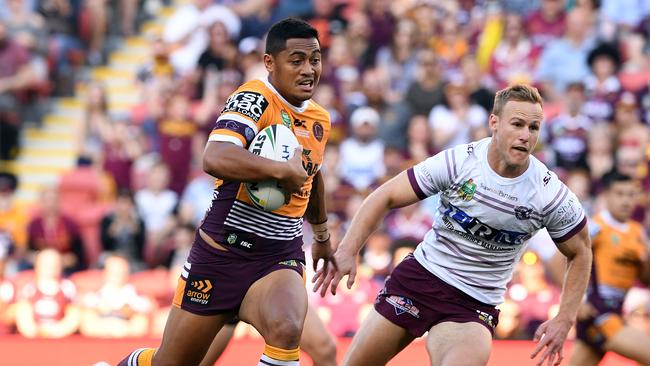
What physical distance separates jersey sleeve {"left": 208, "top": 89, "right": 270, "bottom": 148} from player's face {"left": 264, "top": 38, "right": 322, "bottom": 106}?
0.18 meters

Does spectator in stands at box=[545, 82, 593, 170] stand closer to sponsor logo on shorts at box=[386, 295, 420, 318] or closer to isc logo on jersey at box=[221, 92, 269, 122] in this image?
sponsor logo on shorts at box=[386, 295, 420, 318]

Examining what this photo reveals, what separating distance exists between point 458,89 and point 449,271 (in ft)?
23.3

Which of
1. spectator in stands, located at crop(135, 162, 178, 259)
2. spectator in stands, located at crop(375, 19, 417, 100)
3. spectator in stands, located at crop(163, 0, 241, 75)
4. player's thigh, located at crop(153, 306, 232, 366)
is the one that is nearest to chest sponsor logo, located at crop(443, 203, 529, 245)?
player's thigh, located at crop(153, 306, 232, 366)

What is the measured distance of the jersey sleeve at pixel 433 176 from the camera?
6910 millimetres

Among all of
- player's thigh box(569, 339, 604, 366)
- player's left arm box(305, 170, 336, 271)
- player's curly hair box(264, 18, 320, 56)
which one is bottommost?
player's thigh box(569, 339, 604, 366)

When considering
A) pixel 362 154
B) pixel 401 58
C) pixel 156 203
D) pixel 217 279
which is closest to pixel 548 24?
pixel 401 58

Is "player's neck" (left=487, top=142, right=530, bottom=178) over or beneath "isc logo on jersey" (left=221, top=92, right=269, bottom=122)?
beneath

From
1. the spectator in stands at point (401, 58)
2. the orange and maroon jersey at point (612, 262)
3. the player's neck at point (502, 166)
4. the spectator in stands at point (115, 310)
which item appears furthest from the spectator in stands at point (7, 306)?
the player's neck at point (502, 166)

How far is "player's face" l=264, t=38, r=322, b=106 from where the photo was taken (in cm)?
683

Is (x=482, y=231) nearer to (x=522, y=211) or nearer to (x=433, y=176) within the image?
(x=522, y=211)

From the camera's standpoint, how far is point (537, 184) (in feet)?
22.7

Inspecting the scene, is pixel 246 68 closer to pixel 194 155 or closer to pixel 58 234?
pixel 194 155

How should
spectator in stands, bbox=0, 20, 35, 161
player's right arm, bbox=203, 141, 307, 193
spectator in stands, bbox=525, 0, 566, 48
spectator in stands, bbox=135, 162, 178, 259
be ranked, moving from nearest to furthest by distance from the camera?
player's right arm, bbox=203, 141, 307, 193 → spectator in stands, bbox=135, 162, 178, 259 → spectator in stands, bbox=525, 0, 566, 48 → spectator in stands, bbox=0, 20, 35, 161

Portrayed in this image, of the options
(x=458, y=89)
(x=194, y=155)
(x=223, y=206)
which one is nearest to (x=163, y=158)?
(x=194, y=155)
